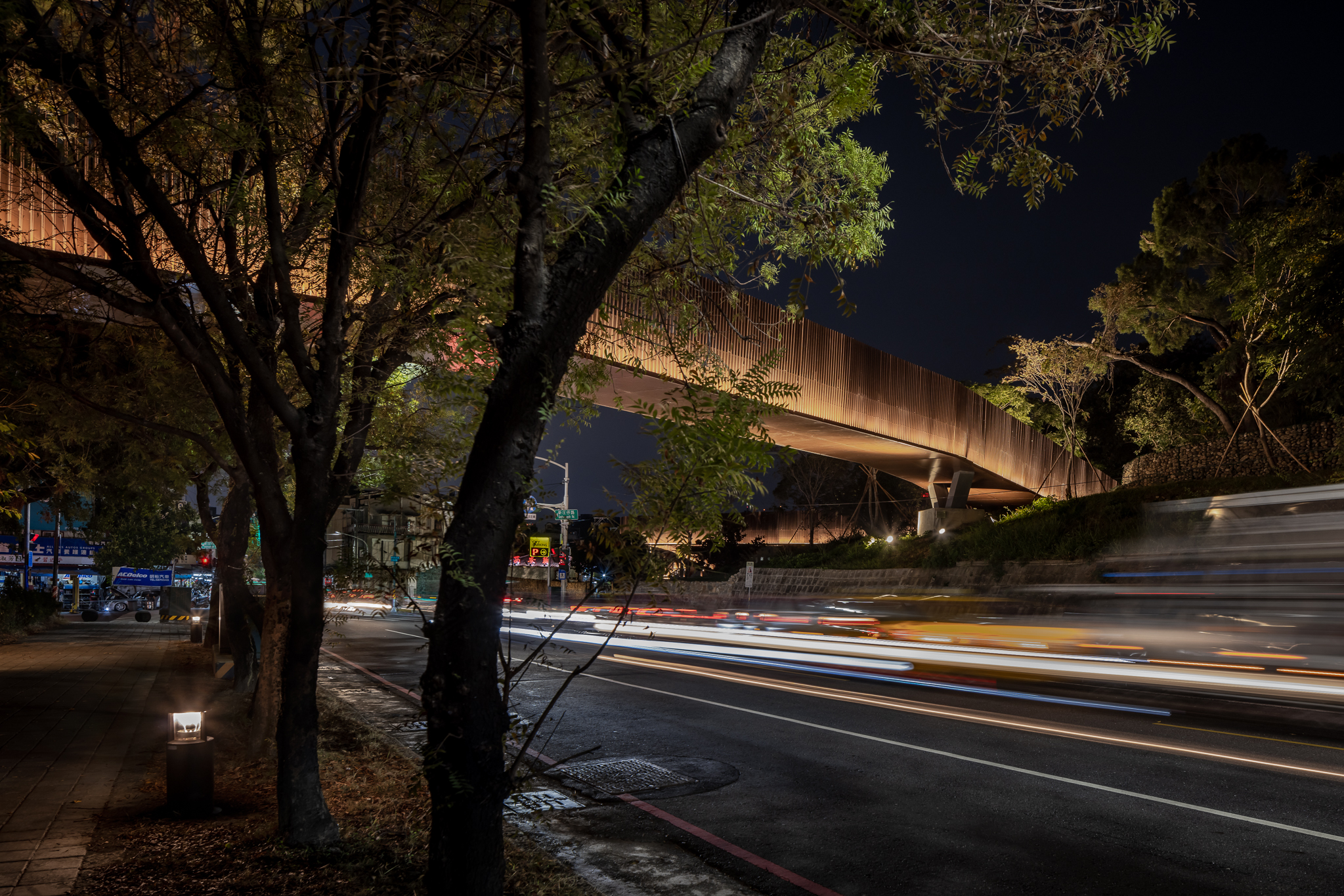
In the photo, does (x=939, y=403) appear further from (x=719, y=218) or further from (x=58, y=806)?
(x=58, y=806)

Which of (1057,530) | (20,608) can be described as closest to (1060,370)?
(1057,530)

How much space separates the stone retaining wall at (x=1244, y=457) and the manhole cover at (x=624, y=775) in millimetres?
22951

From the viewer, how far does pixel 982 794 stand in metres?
8.23

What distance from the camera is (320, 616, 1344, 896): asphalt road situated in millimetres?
6180

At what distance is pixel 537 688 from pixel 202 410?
722cm

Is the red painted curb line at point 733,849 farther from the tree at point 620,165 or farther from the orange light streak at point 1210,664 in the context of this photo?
the orange light streak at point 1210,664

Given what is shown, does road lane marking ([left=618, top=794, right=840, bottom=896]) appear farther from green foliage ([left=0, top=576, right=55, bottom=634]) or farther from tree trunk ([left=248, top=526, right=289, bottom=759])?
green foliage ([left=0, top=576, right=55, bottom=634])

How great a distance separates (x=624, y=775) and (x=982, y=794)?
11.6 feet

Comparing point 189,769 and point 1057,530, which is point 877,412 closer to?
point 1057,530

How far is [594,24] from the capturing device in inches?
221

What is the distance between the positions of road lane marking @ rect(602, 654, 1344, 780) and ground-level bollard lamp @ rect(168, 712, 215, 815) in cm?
953

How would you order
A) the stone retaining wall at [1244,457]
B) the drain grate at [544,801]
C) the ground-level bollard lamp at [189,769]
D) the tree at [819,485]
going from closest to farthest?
1. the ground-level bollard lamp at [189,769]
2. the drain grate at [544,801]
3. the stone retaining wall at [1244,457]
4. the tree at [819,485]

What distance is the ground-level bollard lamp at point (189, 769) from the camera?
22.2ft

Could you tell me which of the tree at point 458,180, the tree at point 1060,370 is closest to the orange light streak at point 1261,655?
the tree at point 458,180
